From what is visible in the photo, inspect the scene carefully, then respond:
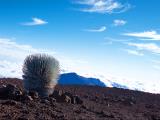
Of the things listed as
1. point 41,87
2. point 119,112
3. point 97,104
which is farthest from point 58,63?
point 119,112

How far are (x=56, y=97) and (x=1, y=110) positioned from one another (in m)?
4.28

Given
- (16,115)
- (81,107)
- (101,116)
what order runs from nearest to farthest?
(16,115) < (101,116) < (81,107)

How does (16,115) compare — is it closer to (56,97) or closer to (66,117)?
(66,117)

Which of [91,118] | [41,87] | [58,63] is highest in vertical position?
[58,63]

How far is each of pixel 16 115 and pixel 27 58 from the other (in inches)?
211

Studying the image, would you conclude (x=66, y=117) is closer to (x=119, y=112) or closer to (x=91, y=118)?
(x=91, y=118)

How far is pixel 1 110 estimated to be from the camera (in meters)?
11.6

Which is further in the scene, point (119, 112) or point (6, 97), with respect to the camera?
point (119, 112)

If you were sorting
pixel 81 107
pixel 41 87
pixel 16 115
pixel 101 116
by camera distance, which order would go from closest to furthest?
pixel 16 115
pixel 101 116
pixel 81 107
pixel 41 87

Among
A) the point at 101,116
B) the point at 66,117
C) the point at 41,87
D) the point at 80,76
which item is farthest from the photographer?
the point at 80,76

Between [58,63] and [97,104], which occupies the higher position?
[58,63]

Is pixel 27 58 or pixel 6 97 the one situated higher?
pixel 27 58

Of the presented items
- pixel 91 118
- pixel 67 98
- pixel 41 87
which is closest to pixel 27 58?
pixel 41 87

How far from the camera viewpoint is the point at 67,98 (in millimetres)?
15484
